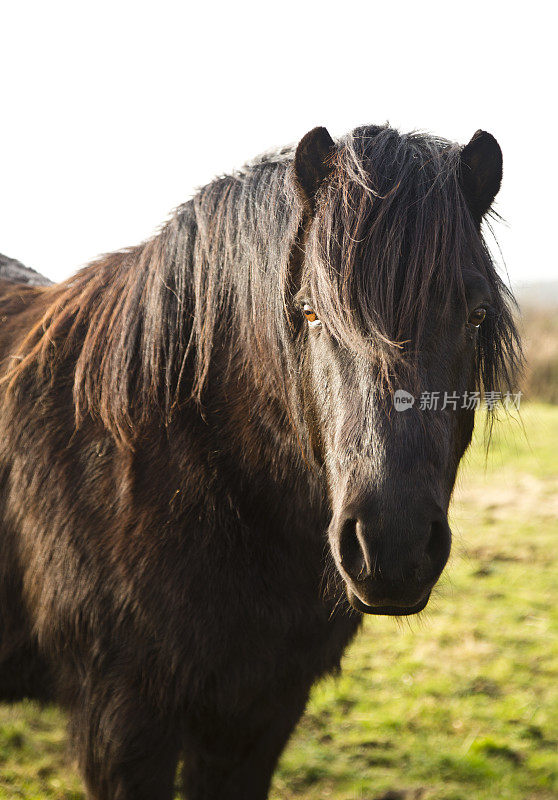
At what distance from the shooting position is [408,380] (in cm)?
162

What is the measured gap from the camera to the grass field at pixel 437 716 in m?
3.25

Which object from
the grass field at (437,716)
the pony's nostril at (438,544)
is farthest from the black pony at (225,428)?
the grass field at (437,716)

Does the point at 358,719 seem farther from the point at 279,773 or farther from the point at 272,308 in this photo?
the point at 272,308

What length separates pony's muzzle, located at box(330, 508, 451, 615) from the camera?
145 centimetres

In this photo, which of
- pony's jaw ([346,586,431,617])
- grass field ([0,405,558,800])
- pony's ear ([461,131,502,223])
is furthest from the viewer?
grass field ([0,405,558,800])

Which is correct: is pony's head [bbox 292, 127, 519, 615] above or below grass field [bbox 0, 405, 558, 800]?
above

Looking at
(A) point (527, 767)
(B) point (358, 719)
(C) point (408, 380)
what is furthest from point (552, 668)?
(C) point (408, 380)

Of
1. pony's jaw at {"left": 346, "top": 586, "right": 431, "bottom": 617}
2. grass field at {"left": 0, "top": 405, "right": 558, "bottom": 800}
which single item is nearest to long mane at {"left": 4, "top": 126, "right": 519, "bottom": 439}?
pony's jaw at {"left": 346, "top": 586, "right": 431, "bottom": 617}

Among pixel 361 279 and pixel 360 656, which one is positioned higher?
pixel 361 279

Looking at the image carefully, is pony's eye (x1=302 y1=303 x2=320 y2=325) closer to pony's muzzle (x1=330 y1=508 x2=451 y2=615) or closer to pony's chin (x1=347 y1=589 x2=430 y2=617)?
pony's muzzle (x1=330 y1=508 x2=451 y2=615)

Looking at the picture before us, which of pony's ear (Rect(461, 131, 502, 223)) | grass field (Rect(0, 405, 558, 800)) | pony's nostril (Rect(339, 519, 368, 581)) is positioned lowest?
grass field (Rect(0, 405, 558, 800))

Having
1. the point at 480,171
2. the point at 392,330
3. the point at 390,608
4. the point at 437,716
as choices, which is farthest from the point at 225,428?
the point at 437,716

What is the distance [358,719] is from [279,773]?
24.4 inches

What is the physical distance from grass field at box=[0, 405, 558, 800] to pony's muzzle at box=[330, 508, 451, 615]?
0.91 metres
